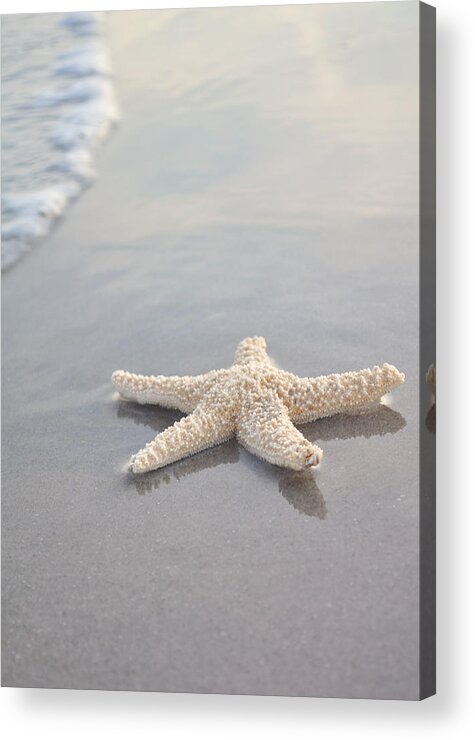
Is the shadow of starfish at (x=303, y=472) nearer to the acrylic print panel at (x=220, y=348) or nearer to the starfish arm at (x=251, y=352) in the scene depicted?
the acrylic print panel at (x=220, y=348)

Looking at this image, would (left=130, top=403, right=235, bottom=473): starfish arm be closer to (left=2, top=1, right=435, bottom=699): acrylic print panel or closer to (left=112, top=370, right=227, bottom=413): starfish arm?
(left=2, top=1, right=435, bottom=699): acrylic print panel

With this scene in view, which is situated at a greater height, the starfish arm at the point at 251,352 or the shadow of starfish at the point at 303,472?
the starfish arm at the point at 251,352

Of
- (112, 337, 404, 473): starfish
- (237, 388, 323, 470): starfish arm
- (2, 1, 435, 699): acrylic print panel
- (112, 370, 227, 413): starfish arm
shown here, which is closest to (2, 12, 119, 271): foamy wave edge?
(2, 1, 435, 699): acrylic print panel

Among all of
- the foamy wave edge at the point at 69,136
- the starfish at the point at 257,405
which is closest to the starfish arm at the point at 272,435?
the starfish at the point at 257,405

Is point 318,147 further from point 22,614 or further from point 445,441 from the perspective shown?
point 22,614

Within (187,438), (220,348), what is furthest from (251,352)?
(187,438)

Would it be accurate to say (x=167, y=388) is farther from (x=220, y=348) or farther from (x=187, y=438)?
(x=220, y=348)

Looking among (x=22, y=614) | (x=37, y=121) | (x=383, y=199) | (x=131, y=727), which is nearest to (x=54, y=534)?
(x=22, y=614)
